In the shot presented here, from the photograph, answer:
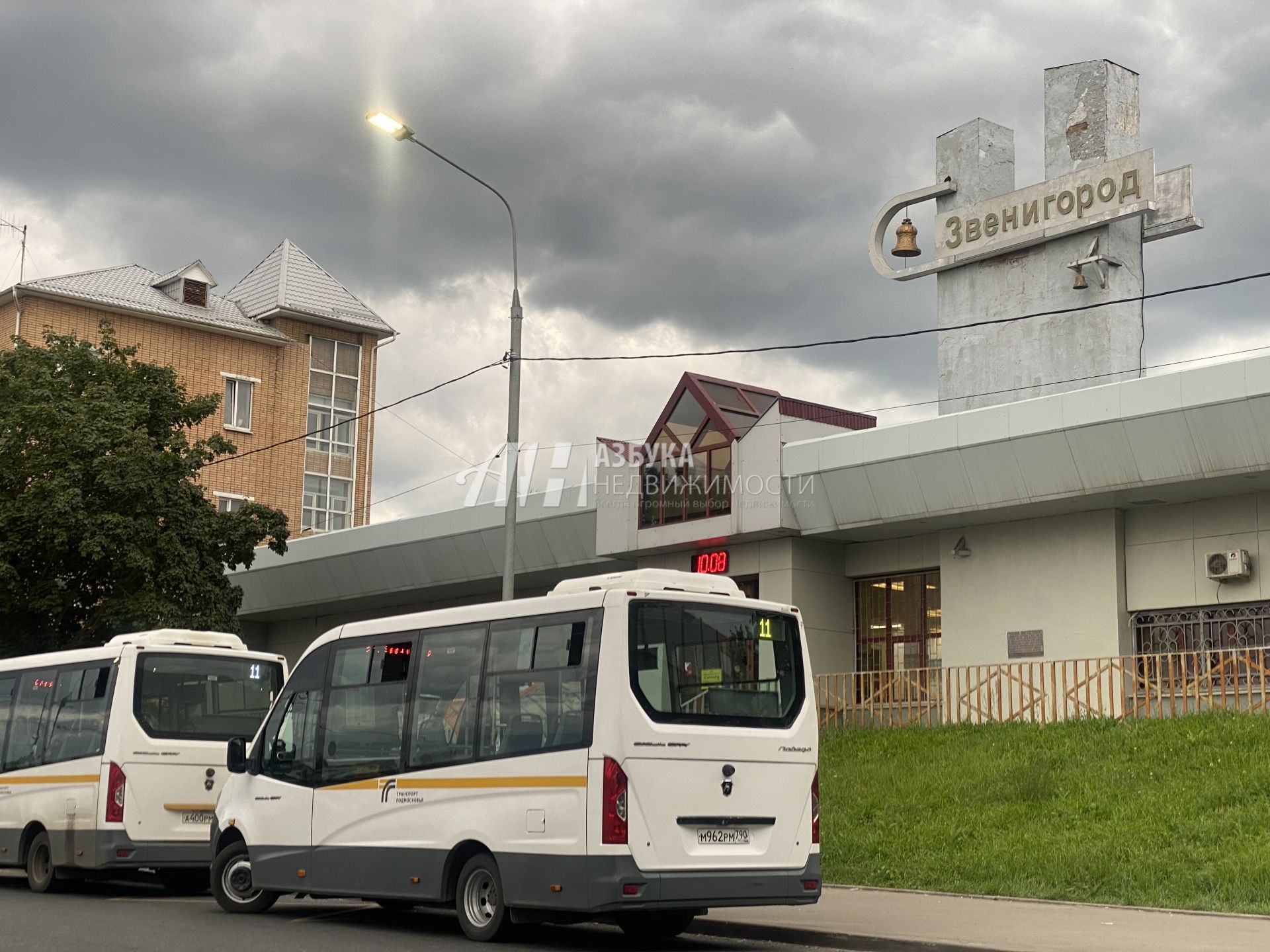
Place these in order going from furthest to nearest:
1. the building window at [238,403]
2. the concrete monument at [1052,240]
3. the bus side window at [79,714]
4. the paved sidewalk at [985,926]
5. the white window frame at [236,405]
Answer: the building window at [238,403]
the white window frame at [236,405]
the concrete monument at [1052,240]
the bus side window at [79,714]
the paved sidewalk at [985,926]

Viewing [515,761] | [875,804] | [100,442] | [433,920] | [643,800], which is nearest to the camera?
[643,800]

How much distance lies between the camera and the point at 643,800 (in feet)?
35.1

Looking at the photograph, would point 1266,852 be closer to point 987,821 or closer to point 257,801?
point 987,821

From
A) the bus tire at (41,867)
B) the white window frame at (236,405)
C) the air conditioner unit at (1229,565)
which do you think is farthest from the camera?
the white window frame at (236,405)

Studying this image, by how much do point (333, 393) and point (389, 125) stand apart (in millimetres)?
37409

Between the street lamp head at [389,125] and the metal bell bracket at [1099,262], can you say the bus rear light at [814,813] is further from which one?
the metal bell bracket at [1099,262]

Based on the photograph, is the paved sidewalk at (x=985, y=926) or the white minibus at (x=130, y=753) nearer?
the paved sidewalk at (x=985, y=926)

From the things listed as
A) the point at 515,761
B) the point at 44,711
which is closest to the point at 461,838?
the point at 515,761

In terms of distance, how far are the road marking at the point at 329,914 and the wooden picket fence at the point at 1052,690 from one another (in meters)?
12.1

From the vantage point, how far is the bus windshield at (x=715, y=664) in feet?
36.3

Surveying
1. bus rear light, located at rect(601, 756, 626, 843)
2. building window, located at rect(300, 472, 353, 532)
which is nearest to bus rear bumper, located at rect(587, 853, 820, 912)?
bus rear light, located at rect(601, 756, 626, 843)

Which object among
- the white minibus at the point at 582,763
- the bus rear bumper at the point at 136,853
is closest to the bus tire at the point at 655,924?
the white minibus at the point at 582,763

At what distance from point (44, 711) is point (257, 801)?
4.74 meters

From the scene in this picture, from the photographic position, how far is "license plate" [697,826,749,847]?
36.0 ft
